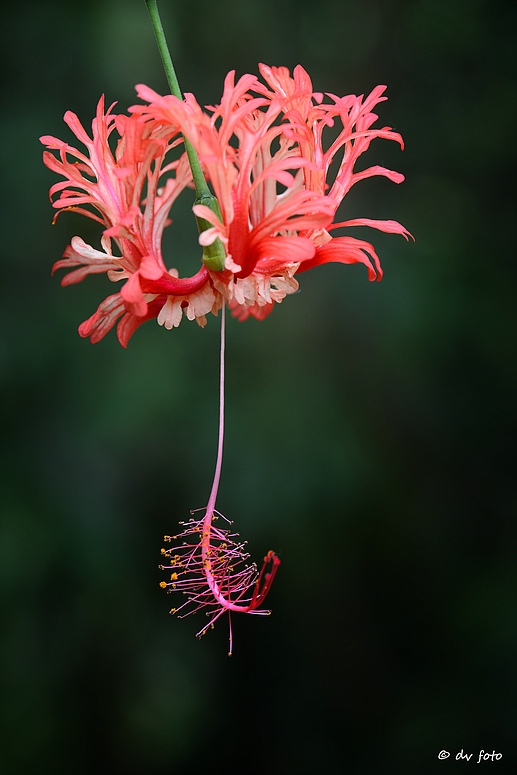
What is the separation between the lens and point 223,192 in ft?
2.72

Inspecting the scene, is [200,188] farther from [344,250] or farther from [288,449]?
[288,449]

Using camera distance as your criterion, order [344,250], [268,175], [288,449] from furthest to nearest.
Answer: [288,449] < [344,250] < [268,175]

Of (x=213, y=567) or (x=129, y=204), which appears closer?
(x=129, y=204)

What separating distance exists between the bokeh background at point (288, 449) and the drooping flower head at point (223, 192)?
1.05m

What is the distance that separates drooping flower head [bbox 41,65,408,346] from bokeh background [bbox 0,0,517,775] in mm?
1048

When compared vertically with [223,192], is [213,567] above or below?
below

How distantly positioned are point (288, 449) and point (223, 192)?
1298 mm

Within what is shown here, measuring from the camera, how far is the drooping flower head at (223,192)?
2.68 feet

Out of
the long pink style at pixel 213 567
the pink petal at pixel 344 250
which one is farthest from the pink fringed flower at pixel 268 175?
the long pink style at pixel 213 567

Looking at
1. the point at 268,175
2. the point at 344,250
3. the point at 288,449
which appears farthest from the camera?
the point at 288,449

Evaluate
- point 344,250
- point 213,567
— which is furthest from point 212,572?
point 344,250

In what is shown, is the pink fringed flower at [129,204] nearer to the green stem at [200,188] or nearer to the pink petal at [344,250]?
the green stem at [200,188]

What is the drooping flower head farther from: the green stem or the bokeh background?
the bokeh background

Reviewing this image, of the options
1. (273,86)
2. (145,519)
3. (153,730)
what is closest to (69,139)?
(145,519)
